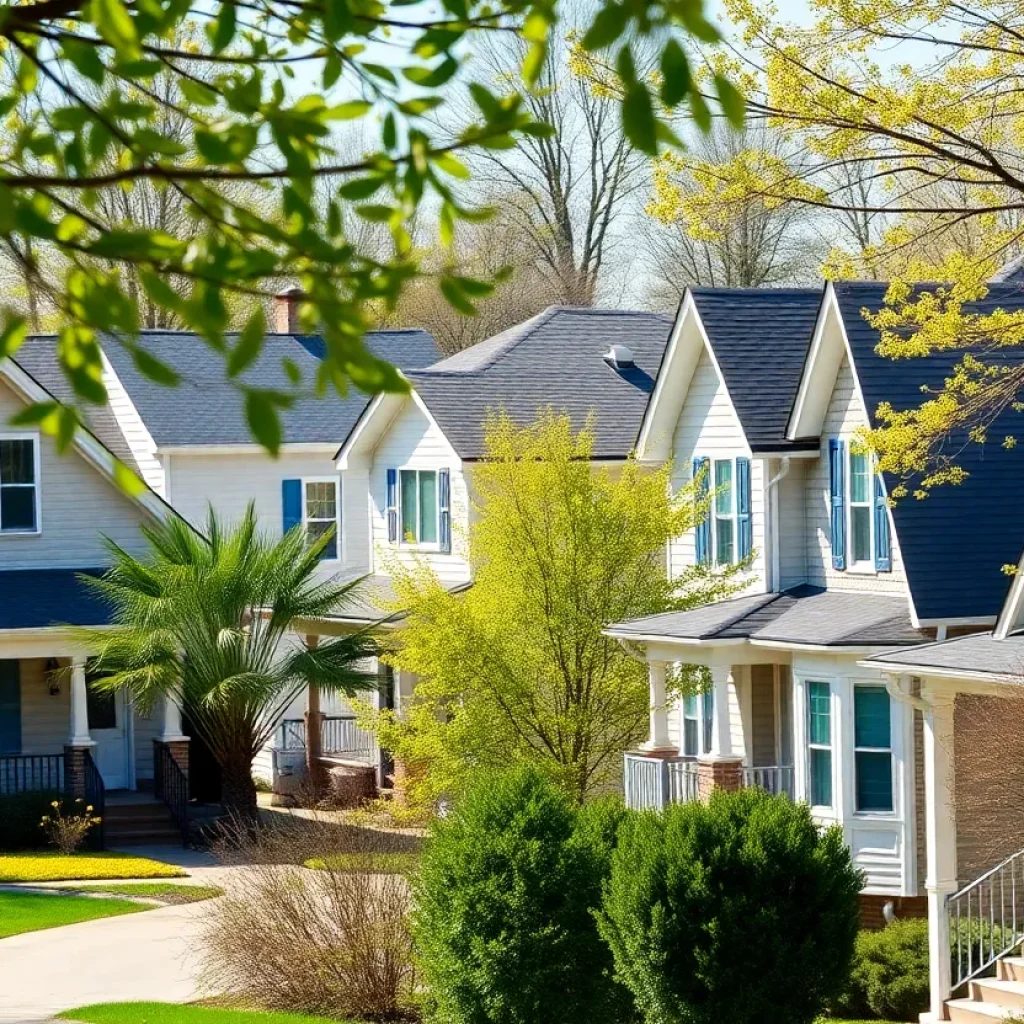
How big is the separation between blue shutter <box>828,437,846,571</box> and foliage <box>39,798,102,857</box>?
1148cm

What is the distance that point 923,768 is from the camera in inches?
905

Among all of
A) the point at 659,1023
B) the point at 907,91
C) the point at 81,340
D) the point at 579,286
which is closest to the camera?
the point at 81,340

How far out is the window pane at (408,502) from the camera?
110 feet

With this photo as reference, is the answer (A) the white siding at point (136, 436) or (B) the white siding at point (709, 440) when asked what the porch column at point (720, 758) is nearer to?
(B) the white siding at point (709, 440)

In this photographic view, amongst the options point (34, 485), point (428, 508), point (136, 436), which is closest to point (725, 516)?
point (428, 508)

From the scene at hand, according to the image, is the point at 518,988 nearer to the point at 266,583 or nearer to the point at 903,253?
the point at 903,253

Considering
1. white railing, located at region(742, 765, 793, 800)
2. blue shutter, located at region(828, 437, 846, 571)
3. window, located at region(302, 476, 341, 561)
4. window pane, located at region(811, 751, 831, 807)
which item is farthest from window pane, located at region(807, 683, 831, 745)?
window, located at region(302, 476, 341, 561)

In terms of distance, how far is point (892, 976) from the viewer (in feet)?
65.1

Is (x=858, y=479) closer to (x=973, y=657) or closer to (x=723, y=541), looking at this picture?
(x=723, y=541)

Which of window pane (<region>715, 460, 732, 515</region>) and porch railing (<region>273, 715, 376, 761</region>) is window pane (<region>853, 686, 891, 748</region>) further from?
porch railing (<region>273, 715, 376, 761</region>)

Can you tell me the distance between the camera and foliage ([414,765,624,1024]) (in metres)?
16.0

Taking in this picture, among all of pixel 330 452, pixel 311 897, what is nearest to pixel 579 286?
pixel 330 452

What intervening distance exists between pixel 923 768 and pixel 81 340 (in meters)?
19.6

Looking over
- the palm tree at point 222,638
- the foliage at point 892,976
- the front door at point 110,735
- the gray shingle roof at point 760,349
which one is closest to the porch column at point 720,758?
the gray shingle roof at point 760,349
